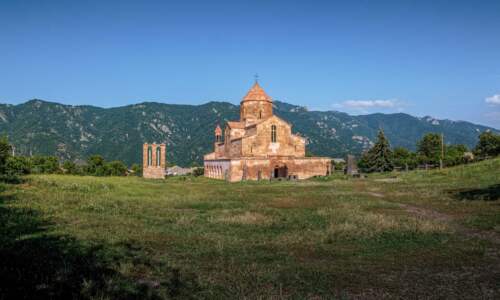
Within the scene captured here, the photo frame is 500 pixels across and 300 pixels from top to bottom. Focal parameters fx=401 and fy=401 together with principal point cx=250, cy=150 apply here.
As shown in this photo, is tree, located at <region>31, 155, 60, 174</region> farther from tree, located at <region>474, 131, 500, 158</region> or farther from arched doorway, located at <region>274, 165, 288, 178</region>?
tree, located at <region>474, 131, 500, 158</region>

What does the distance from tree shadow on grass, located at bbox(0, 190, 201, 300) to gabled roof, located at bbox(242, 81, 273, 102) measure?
44.3 m

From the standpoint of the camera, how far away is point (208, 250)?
968 cm

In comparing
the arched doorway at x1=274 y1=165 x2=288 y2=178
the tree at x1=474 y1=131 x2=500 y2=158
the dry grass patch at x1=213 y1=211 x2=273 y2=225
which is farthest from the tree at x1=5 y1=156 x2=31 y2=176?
the tree at x1=474 y1=131 x2=500 y2=158

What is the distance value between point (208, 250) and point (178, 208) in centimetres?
852

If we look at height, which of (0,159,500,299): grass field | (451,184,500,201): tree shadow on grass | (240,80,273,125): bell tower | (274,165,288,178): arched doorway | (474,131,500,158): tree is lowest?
(0,159,500,299): grass field

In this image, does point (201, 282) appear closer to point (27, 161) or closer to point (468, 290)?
point (468, 290)

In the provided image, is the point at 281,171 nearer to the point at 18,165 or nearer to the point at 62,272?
the point at 18,165

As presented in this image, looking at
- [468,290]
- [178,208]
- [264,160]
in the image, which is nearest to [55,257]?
[468,290]

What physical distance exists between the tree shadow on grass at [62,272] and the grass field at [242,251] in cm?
2

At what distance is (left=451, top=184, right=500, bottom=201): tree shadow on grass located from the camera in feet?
65.9

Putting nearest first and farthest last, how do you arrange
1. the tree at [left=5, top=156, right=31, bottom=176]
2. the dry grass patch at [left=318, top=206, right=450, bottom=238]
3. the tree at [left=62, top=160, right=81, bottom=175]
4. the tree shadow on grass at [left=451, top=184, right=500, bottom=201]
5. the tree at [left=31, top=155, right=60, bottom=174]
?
the dry grass patch at [left=318, top=206, right=450, bottom=238]
the tree shadow on grass at [left=451, top=184, right=500, bottom=201]
the tree at [left=5, top=156, right=31, bottom=176]
the tree at [left=31, top=155, right=60, bottom=174]
the tree at [left=62, top=160, right=81, bottom=175]

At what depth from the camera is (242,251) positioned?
9695 millimetres

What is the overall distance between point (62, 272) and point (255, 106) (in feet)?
155

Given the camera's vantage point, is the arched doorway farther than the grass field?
Yes
